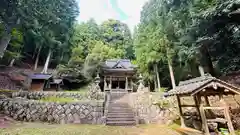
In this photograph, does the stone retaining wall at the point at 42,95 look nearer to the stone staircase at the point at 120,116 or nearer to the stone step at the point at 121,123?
the stone staircase at the point at 120,116

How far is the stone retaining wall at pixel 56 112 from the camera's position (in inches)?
347

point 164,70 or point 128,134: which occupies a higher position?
point 164,70

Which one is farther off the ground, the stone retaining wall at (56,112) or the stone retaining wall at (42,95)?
the stone retaining wall at (42,95)

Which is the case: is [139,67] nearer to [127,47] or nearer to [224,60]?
[224,60]

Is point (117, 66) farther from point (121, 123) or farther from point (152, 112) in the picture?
point (121, 123)

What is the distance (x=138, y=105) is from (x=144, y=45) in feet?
38.3

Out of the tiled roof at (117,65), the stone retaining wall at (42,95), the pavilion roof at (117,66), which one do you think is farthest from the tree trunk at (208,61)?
the stone retaining wall at (42,95)

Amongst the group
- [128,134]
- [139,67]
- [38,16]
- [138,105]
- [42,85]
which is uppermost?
[38,16]

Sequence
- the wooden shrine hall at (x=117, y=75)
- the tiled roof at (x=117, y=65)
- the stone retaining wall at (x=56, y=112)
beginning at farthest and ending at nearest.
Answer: the tiled roof at (x=117, y=65) < the wooden shrine hall at (x=117, y=75) < the stone retaining wall at (x=56, y=112)

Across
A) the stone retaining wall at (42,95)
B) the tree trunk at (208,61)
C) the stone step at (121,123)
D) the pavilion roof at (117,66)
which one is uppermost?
the pavilion roof at (117,66)

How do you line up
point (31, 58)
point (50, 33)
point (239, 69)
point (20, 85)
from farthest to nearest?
point (31, 58), point (50, 33), point (20, 85), point (239, 69)

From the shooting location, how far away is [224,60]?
11664 millimetres

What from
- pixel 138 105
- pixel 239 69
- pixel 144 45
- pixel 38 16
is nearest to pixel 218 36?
pixel 239 69

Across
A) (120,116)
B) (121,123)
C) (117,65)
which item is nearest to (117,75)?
(117,65)
